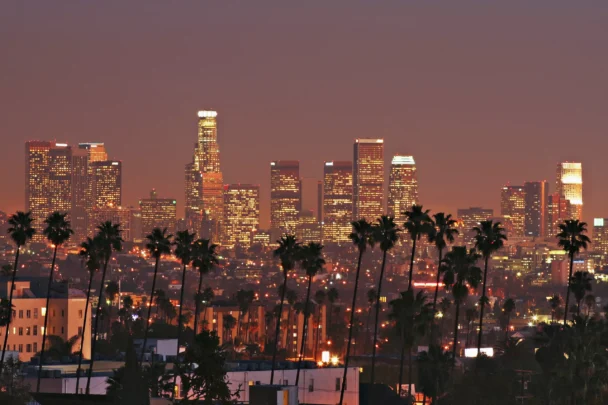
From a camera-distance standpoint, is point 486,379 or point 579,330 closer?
point 579,330

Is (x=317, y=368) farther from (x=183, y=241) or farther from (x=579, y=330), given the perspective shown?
(x=579, y=330)

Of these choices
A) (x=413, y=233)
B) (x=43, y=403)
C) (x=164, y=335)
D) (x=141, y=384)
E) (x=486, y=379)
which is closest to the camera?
(x=141, y=384)

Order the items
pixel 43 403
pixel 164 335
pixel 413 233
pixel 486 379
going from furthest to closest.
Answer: pixel 164 335
pixel 486 379
pixel 413 233
pixel 43 403

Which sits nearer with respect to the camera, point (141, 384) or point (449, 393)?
point (141, 384)

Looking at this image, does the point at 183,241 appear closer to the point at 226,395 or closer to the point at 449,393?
the point at 449,393

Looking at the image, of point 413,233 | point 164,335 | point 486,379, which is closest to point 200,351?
point 413,233

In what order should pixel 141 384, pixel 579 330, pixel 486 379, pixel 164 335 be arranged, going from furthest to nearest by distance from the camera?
pixel 164 335 → pixel 486 379 → pixel 579 330 → pixel 141 384

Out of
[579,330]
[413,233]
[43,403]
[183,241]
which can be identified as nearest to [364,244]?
[413,233]

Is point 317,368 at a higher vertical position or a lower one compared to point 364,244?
lower

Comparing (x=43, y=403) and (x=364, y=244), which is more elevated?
(x=364, y=244)
